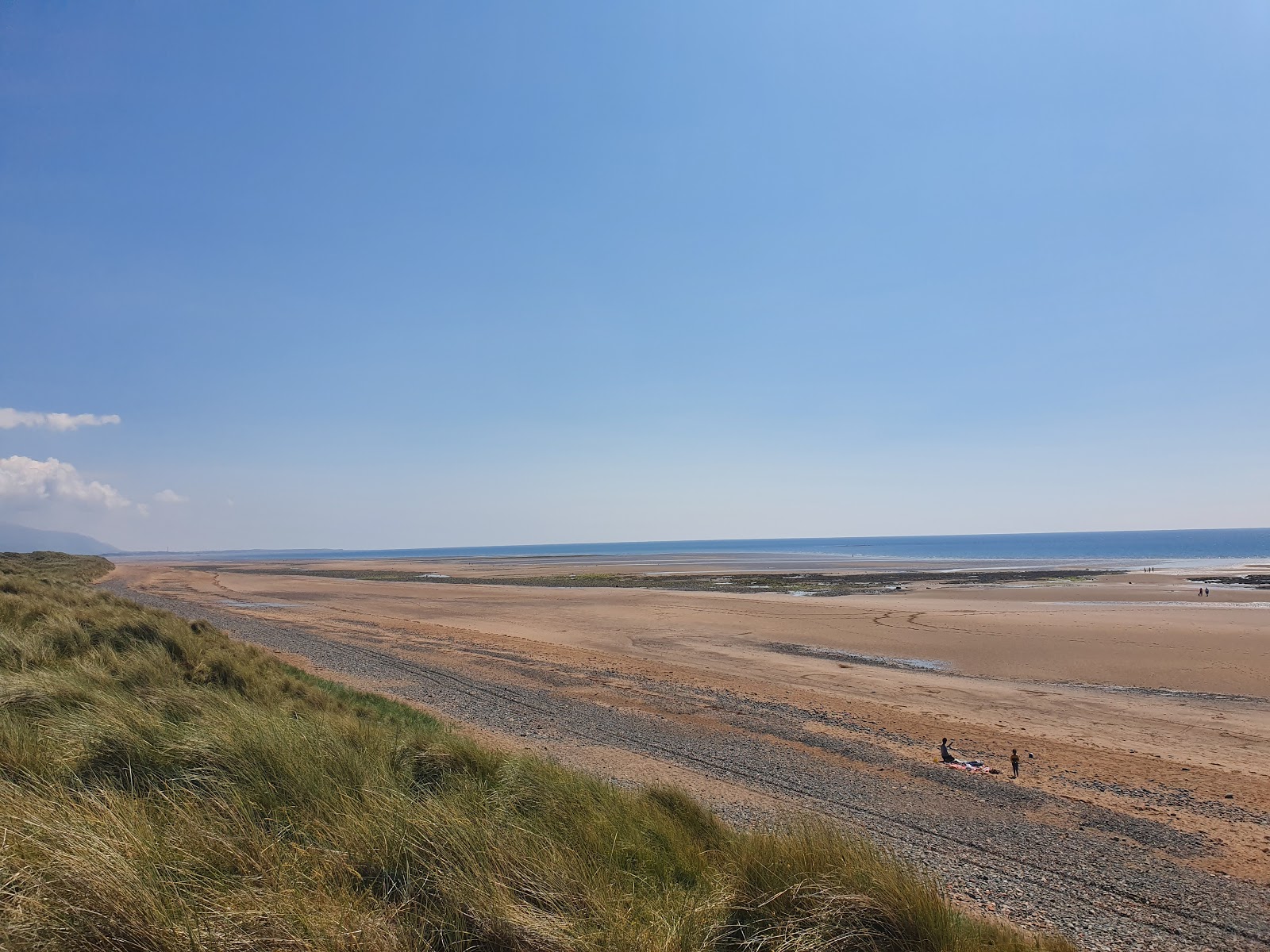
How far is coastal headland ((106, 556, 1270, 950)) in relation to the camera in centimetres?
733

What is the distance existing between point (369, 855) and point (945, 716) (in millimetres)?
14270

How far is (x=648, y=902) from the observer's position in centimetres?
393

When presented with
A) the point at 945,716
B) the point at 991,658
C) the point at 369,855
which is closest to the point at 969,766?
the point at 945,716

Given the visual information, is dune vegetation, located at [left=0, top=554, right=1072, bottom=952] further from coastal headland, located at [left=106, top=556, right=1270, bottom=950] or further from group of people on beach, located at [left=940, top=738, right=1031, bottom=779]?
group of people on beach, located at [left=940, top=738, right=1031, bottom=779]

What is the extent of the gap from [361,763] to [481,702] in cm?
984

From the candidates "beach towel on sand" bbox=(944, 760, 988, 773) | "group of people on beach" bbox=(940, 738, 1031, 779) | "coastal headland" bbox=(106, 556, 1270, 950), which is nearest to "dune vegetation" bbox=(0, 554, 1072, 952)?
"coastal headland" bbox=(106, 556, 1270, 950)

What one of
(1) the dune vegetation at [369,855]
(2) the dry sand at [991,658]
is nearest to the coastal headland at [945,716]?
(2) the dry sand at [991,658]

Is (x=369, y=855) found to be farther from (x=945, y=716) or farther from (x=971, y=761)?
(x=945, y=716)

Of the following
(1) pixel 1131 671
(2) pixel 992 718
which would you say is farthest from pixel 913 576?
(2) pixel 992 718

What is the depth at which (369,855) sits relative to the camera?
161 inches

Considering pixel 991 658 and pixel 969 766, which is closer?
pixel 969 766

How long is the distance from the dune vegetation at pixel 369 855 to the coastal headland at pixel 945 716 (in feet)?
10.4

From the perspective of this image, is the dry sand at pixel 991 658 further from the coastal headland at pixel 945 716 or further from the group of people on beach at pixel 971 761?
the group of people on beach at pixel 971 761

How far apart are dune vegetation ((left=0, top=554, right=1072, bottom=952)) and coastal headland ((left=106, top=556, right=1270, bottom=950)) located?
3.17m
